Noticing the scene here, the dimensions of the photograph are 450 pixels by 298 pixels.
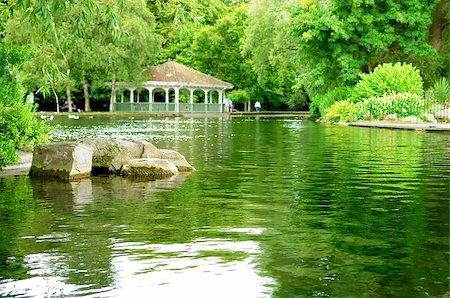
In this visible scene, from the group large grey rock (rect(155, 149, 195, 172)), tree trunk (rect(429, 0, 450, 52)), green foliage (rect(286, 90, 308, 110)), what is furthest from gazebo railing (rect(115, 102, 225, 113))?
large grey rock (rect(155, 149, 195, 172))

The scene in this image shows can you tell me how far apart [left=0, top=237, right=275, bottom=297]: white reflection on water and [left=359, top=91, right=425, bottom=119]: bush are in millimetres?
39170

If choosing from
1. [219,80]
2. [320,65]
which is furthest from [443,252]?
[219,80]

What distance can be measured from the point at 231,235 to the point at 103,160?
866 centimetres

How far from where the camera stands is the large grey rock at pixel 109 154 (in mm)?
16906

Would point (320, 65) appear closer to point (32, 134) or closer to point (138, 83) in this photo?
point (138, 83)

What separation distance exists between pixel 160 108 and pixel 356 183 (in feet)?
225

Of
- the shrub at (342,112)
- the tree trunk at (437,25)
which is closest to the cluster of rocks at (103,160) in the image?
the shrub at (342,112)

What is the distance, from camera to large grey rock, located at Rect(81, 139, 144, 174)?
16906mm

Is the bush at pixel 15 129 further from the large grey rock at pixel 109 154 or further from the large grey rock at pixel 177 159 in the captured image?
the large grey rock at pixel 177 159

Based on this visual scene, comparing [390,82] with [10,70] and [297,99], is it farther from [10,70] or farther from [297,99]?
[297,99]

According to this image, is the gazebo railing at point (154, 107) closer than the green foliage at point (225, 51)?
Yes

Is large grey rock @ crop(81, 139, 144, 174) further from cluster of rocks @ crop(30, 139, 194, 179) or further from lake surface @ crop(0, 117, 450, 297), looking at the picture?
lake surface @ crop(0, 117, 450, 297)

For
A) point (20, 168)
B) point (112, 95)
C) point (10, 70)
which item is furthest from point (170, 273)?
point (112, 95)

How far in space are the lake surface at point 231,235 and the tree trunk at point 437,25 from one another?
43.6 metres
